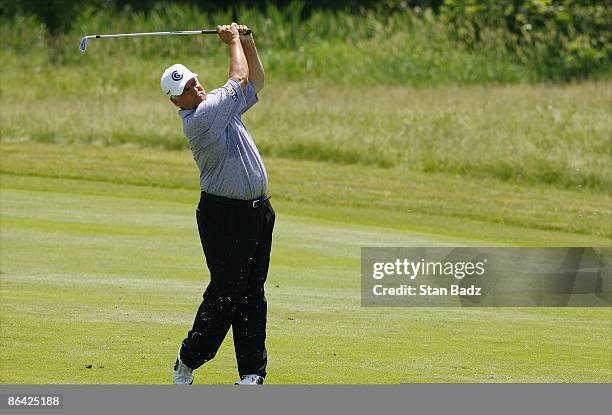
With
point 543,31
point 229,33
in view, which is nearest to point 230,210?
point 229,33

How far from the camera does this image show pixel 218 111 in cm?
679

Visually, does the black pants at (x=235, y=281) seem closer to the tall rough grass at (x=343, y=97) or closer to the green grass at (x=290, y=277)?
the green grass at (x=290, y=277)

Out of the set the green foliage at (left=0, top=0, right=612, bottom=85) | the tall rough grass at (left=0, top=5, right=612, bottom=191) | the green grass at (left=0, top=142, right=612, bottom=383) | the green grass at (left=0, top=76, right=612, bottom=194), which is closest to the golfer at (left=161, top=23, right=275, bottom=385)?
the green grass at (left=0, top=142, right=612, bottom=383)

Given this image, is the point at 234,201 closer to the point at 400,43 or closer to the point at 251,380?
the point at 251,380

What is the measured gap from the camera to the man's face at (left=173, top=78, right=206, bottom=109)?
686cm

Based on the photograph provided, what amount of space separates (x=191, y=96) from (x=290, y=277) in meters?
4.77

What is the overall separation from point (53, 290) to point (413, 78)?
2252 centimetres

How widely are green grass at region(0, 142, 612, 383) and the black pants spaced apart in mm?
266

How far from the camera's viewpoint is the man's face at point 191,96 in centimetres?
686

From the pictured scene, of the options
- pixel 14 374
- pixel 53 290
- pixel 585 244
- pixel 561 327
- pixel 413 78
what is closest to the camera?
pixel 14 374

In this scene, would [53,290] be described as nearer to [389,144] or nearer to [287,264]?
[287,264]

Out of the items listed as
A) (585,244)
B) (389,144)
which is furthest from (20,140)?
(585,244)

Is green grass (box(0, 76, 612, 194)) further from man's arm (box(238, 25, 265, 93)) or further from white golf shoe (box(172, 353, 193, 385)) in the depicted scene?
white golf shoe (box(172, 353, 193, 385))

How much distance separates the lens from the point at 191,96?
688cm
